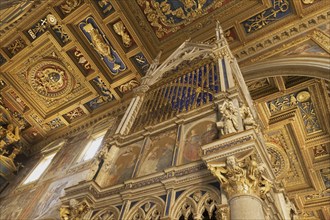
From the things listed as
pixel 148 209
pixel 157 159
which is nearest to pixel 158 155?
pixel 157 159

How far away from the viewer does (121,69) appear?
10836 mm

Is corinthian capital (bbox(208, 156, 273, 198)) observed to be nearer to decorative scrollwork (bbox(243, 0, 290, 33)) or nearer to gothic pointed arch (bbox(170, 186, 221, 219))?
gothic pointed arch (bbox(170, 186, 221, 219))

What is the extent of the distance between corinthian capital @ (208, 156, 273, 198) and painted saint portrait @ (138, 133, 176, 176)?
138cm

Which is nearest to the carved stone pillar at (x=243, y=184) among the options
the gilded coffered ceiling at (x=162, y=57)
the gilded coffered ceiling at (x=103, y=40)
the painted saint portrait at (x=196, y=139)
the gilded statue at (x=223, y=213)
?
the gilded statue at (x=223, y=213)

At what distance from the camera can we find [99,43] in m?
10.1

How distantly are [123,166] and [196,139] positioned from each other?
166 centimetres

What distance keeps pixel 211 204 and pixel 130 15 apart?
7.96m

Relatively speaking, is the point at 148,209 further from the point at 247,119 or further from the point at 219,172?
the point at 247,119

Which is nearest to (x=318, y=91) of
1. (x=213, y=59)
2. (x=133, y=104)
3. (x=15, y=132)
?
(x=213, y=59)

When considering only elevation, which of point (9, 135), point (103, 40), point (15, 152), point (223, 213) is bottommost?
point (223, 213)

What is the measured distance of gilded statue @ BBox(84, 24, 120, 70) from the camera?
9938 mm

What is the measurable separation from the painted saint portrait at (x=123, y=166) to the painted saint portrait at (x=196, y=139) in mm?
1168

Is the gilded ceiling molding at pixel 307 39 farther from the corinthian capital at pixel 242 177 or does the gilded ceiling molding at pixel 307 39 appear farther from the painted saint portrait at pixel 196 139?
the corinthian capital at pixel 242 177

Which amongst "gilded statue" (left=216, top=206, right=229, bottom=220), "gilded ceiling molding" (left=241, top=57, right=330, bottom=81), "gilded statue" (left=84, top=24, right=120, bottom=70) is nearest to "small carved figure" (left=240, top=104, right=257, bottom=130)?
"gilded statue" (left=216, top=206, right=229, bottom=220)
